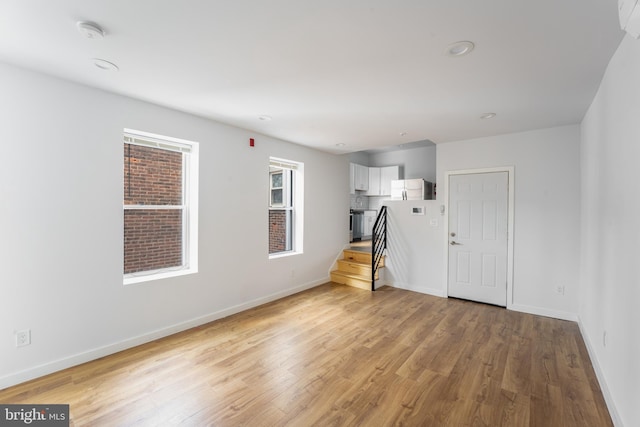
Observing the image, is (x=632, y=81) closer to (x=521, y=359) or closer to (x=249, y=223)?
(x=521, y=359)

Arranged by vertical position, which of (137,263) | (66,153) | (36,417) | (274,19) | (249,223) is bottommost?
(36,417)

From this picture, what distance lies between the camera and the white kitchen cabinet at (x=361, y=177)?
272 inches

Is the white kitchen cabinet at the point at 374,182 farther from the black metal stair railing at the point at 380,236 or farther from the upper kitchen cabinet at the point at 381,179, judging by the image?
the black metal stair railing at the point at 380,236

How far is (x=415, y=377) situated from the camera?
8.08 feet

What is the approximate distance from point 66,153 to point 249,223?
2110 mm

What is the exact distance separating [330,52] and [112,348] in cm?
334

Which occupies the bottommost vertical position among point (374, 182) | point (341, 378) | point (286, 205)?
point (341, 378)

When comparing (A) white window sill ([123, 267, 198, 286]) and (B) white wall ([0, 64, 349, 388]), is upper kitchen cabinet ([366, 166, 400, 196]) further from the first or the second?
(A) white window sill ([123, 267, 198, 286])

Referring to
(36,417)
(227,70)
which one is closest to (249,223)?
(227,70)

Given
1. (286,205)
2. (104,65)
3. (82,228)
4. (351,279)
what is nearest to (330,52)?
(104,65)

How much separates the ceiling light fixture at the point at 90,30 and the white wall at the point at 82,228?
1.06 m

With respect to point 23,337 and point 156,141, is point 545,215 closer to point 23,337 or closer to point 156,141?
point 156,141

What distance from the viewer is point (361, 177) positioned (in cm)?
711

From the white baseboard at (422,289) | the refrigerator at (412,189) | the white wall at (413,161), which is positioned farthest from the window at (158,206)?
the white wall at (413,161)
